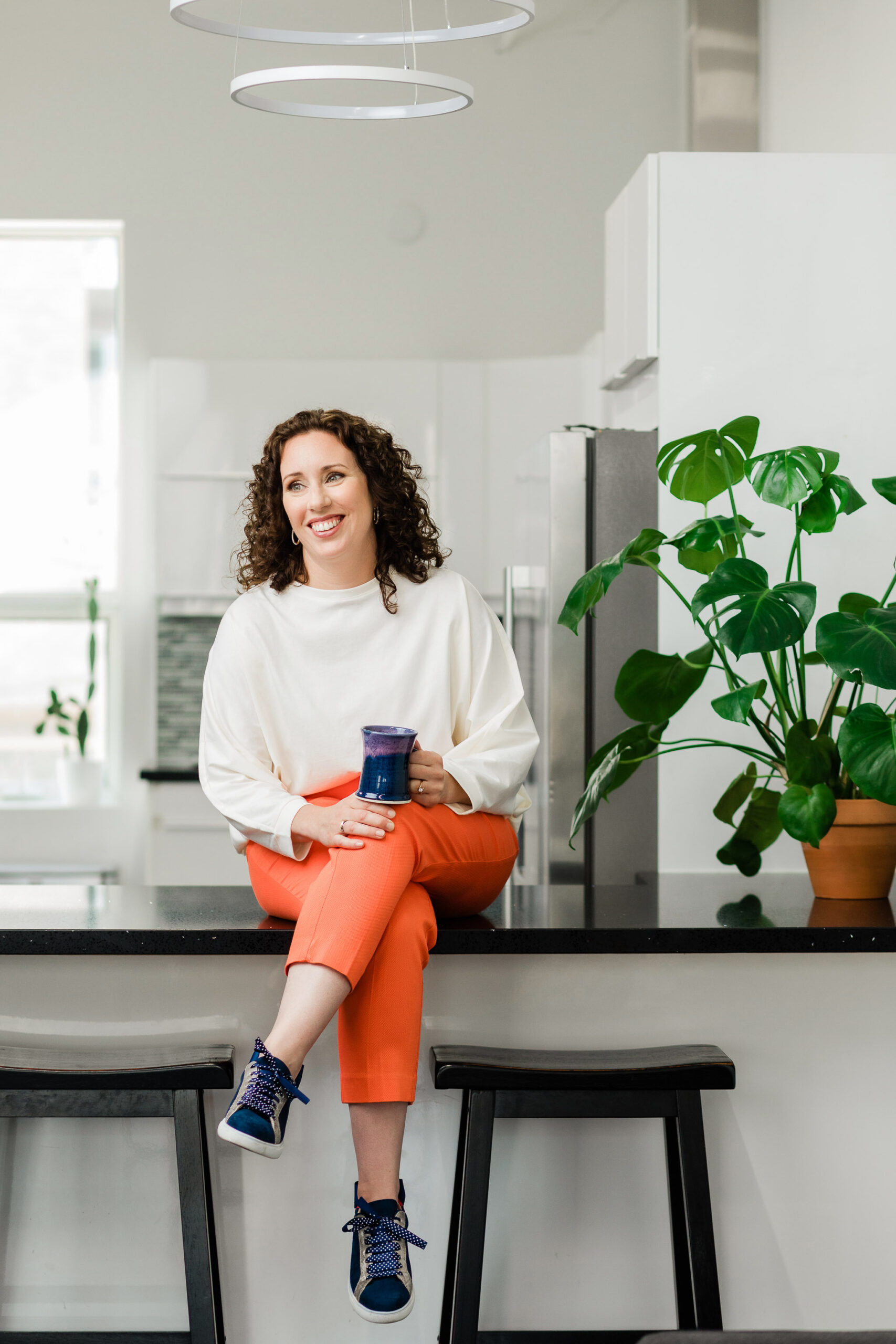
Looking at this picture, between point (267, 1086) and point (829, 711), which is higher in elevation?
point (829, 711)

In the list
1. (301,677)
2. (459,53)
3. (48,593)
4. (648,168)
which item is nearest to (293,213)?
(459,53)

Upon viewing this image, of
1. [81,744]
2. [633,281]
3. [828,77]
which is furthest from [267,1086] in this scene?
[828,77]

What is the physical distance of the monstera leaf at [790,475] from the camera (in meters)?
2.01

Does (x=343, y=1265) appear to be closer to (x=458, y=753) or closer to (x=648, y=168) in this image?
(x=458, y=753)

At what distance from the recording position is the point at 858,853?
7.10 ft

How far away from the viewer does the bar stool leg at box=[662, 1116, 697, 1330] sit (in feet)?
6.17

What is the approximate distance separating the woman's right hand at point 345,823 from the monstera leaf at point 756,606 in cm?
58

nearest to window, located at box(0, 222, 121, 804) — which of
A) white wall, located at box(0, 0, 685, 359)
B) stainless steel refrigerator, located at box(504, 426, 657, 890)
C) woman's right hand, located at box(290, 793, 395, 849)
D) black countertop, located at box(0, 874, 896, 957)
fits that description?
white wall, located at box(0, 0, 685, 359)

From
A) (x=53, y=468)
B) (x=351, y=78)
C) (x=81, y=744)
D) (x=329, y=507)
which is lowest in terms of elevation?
(x=81, y=744)

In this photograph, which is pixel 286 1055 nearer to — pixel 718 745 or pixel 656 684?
pixel 656 684

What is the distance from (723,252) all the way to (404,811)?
4.61ft

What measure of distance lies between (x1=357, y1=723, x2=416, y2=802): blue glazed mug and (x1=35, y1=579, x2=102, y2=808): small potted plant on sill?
9.41ft

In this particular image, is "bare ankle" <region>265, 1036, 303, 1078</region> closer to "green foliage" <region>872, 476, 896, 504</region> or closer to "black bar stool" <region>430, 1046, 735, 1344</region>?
"black bar stool" <region>430, 1046, 735, 1344</region>

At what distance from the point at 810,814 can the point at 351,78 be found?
1.37m
